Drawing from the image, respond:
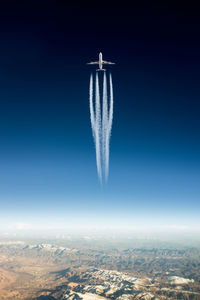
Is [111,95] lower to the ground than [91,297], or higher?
higher

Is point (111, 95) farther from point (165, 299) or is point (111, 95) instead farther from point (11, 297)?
point (11, 297)

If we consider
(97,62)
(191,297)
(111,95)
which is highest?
(97,62)

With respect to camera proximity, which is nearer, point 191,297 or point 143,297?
point 143,297

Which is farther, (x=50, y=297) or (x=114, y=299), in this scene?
(x=50, y=297)

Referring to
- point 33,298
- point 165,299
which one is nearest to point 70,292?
point 33,298

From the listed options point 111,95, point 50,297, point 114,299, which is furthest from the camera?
point 50,297

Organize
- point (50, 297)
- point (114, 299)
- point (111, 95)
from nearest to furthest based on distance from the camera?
point (111, 95) → point (114, 299) → point (50, 297)

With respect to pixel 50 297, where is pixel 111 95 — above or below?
above

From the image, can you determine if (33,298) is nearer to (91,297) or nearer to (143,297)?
(91,297)

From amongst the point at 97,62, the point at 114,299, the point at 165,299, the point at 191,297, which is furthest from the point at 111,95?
the point at 191,297
